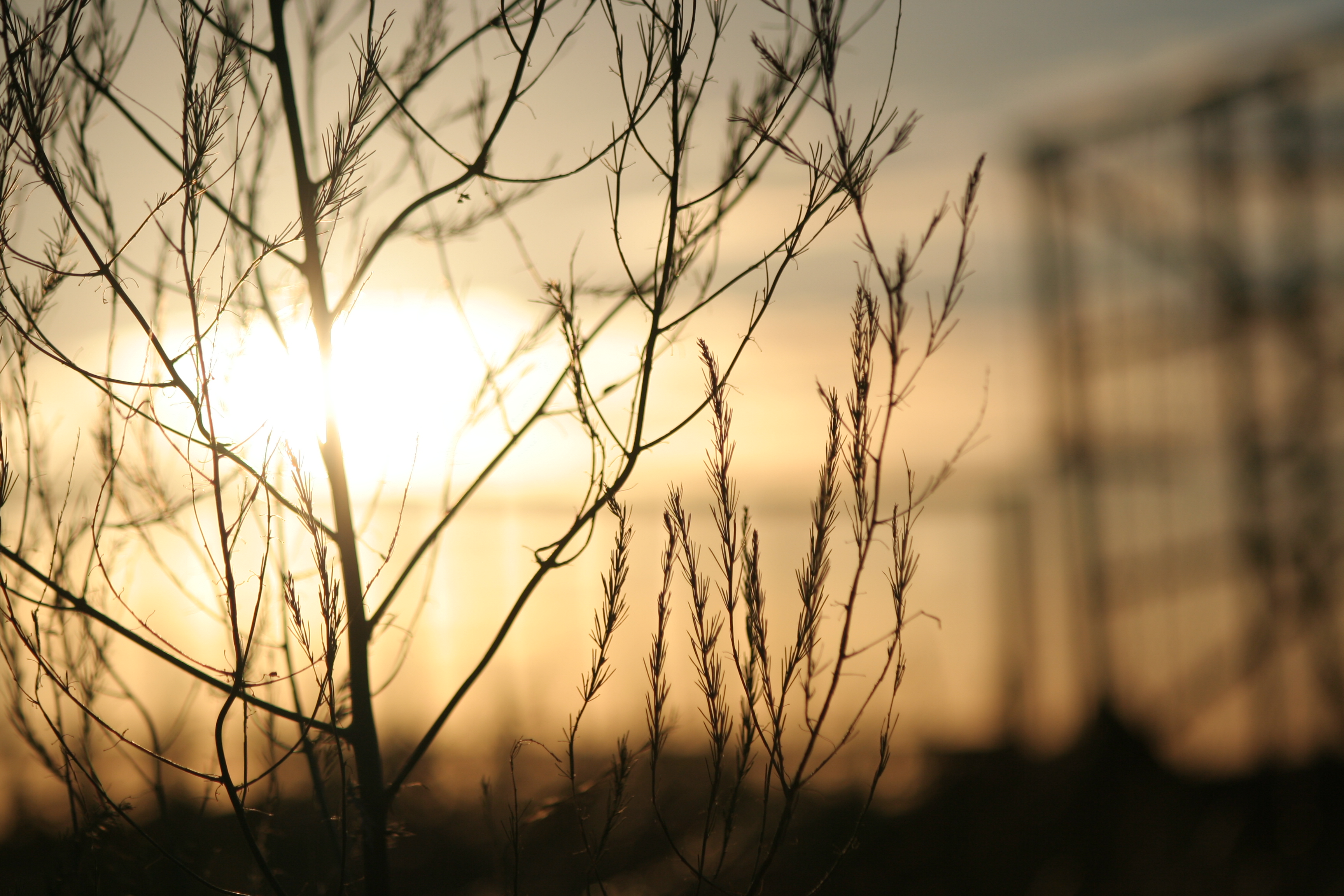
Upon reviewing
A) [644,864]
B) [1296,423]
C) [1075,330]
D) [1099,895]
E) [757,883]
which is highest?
[1075,330]

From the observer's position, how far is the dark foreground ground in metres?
4.97

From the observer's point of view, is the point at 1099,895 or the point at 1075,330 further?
the point at 1075,330

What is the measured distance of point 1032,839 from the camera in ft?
19.5

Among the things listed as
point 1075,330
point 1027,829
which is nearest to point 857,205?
point 1027,829

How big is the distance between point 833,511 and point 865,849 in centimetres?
462

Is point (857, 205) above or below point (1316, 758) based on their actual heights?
above

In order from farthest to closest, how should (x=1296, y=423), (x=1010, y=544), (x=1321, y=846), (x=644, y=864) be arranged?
1. (x=1010, y=544)
2. (x=1296, y=423)
3. (x=1321, y=846)
4. (x=644, y=864)

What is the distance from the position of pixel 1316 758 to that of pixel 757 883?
5617 millimetres

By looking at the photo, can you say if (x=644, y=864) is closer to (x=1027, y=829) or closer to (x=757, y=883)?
(x=1027, y=829)

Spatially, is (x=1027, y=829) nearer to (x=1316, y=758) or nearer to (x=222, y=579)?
(x=1316, y=758)

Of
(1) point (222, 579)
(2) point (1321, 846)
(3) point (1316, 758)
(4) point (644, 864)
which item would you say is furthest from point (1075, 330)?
(1) point (222, 579)

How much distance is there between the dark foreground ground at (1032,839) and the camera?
16.3 feet

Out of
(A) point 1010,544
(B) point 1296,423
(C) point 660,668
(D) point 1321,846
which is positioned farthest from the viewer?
(A) point 1010,544

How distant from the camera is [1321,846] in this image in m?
5.74
